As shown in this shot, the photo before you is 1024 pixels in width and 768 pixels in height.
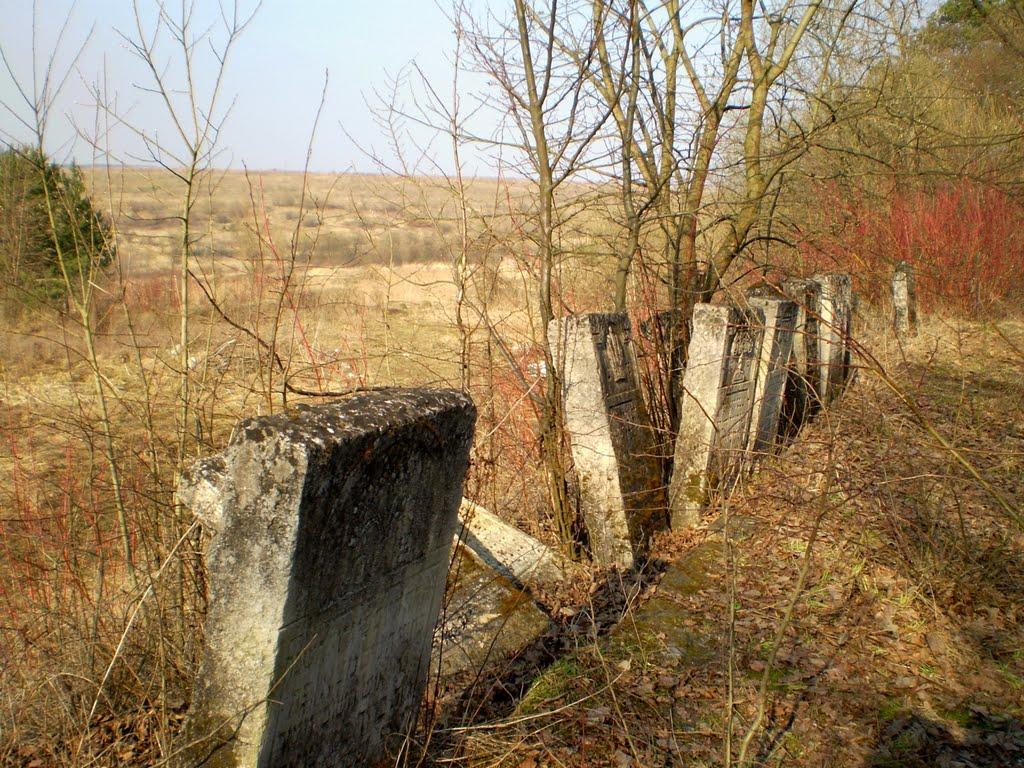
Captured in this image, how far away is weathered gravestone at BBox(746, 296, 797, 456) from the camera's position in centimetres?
615

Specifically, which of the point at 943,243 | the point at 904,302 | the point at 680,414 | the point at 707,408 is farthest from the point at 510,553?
the point at 943,243

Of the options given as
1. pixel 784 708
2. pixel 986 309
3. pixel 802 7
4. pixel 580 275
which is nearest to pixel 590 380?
pixel 784 708

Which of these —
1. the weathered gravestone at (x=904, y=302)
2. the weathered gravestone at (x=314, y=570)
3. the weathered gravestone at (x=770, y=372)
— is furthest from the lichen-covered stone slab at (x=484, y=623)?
the weathered gravestone at (x=904, y=302)

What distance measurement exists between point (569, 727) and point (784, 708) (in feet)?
3.07

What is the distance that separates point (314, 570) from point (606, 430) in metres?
3.02

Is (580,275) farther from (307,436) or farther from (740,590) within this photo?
(307,436)

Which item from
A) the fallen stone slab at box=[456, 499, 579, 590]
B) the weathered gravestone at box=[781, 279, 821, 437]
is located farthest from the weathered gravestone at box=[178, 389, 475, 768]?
the weathered gravestone at box=[781, 279, 821, 437]

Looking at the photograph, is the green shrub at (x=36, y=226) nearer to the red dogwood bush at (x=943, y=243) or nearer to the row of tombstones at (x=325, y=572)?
the row of tombstones at (x=325, y=572)

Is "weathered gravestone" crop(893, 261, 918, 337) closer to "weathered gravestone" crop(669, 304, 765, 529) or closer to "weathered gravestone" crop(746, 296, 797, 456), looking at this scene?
"weathered gravestone" crop(746, 296, 797, 456)

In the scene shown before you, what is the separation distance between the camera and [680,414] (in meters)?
6.14

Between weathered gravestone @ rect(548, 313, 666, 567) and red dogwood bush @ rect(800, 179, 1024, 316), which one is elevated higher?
red dogwood bush @ rect(800, 179, 1024, 316)

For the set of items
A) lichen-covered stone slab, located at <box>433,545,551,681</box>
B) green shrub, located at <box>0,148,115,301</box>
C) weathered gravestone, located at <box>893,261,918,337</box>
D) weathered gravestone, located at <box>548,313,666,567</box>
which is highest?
green shrub, located at <box>0,148,115,301</box>

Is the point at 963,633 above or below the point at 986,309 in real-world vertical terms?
below

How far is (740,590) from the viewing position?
450 centimetres
